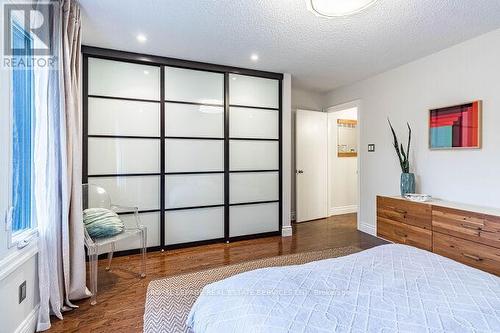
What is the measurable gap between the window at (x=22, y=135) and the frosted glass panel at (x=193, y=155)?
5.10ft

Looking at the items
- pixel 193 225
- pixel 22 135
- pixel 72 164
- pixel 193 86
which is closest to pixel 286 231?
pixel 193 225

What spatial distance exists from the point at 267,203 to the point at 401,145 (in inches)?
79.6

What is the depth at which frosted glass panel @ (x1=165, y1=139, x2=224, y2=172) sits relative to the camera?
10.9 ft

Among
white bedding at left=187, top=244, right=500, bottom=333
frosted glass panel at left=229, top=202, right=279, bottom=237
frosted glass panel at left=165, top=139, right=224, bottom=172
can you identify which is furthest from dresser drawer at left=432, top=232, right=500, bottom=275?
frosted glass panel at left=165, top=139, right=224, bottom=172

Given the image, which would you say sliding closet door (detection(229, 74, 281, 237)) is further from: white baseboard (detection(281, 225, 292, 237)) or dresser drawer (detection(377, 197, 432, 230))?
dresser drawer (detection(377, 197, 432, 230))

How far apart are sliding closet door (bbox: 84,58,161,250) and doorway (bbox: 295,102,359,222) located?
8.32ft

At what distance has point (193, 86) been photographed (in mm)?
3434

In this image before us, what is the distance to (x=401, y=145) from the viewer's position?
346 centimetres

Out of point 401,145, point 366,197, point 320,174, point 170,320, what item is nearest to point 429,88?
point 401,145

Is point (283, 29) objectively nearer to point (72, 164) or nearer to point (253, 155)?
point (253, 155)

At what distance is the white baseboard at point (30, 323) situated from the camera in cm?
161

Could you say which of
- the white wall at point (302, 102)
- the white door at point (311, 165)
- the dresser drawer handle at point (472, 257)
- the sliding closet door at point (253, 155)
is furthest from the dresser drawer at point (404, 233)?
the white wall at point (302, 102)

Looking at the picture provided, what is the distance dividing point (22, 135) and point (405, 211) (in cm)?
367

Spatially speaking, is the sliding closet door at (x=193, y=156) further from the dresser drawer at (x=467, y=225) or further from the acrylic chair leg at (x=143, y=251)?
the dresser drawer at (x=467, y=225)
